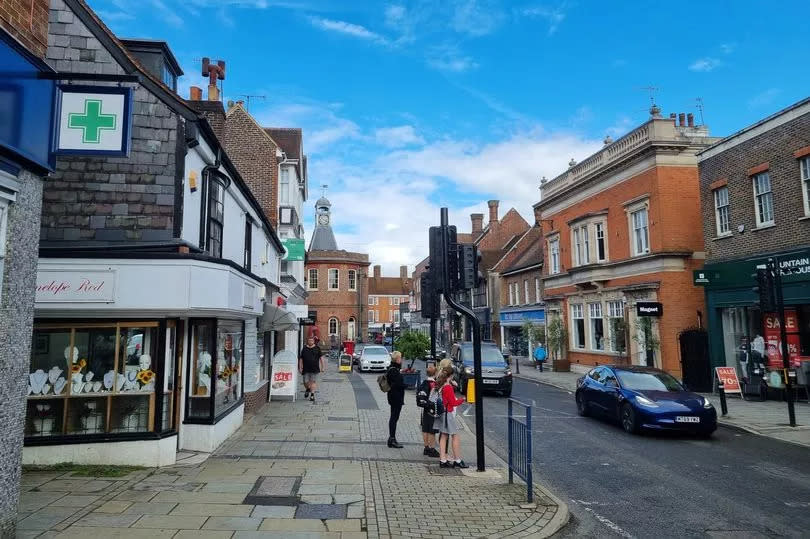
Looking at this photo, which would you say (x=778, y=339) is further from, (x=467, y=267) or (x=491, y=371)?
(x=467, y=267)

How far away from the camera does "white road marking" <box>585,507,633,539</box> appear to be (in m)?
5.89

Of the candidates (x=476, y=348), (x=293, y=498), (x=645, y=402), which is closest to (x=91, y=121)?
(x=293, y=498)

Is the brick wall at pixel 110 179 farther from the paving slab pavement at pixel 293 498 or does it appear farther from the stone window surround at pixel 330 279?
the stone window surround at pixel 330 279

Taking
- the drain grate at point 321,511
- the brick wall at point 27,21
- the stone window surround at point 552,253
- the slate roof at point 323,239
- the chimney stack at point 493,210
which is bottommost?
the drain grate at point 321,511

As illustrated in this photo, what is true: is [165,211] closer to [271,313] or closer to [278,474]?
[278,474]

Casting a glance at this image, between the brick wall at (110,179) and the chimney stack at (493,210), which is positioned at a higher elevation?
the chimney stack at (493,210)

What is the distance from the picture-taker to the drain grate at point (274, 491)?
21.2 ft

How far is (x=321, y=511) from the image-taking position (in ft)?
20.2

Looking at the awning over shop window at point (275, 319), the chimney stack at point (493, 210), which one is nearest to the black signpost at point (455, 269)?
the awning over shop window at point (275, 319)

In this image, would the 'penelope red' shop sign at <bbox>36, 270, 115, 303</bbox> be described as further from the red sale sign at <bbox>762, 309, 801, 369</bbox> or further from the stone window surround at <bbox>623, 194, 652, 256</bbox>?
the stone window surround at <bbox>623, 194, 652, 256</bbox>

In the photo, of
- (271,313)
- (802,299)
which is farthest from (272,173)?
(802,299)

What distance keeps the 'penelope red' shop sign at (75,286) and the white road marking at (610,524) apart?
6.95m

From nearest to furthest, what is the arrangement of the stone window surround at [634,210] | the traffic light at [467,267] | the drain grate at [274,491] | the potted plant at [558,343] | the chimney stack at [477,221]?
the drain grate at [274,491], the traffic light at [467,267], the stone window surround at [634,210], the potted plant at [558,343], the chimney stack at [477,221]

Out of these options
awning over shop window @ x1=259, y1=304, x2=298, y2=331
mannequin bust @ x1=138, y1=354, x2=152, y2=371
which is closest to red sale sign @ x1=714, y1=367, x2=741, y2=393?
awning over shop window @ x1=259, y1=304, x2=298, y2=331
